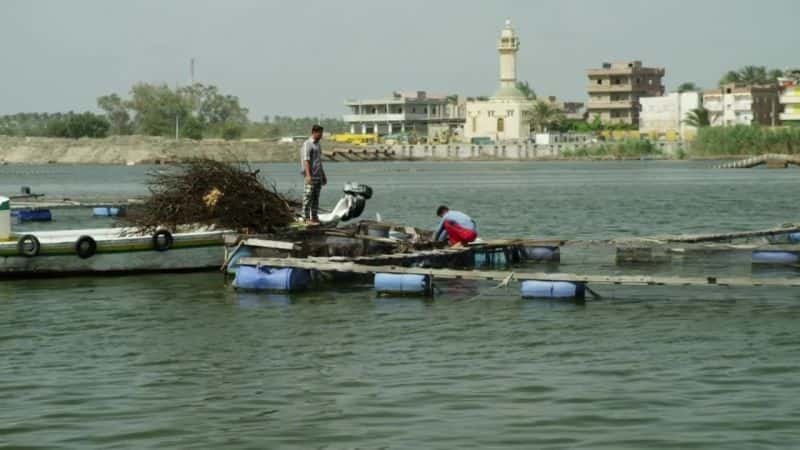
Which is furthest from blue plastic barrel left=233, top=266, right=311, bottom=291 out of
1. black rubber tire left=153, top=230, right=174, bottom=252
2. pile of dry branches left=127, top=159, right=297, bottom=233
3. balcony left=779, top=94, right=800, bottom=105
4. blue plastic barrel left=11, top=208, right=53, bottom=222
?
balcony left=779, top=94, right=800, bottom=105

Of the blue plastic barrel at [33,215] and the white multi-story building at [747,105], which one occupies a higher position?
the white multi-story building at [747,105]

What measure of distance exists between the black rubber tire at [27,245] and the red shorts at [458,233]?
730 cm

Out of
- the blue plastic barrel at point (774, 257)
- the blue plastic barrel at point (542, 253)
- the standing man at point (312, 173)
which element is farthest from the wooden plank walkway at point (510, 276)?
the blue plastic barrel at point (774, 257)

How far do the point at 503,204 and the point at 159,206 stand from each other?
3764 cm

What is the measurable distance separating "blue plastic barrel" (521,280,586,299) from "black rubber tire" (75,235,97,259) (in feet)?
26.8

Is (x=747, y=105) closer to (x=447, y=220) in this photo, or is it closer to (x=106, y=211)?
(x=106, y=211)

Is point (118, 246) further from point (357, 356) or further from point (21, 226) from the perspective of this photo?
point (21, 226)

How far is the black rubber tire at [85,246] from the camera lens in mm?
25531

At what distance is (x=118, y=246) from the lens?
26.0 metres

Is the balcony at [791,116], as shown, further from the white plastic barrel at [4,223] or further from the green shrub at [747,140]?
the white plastic barrel at [4,223]

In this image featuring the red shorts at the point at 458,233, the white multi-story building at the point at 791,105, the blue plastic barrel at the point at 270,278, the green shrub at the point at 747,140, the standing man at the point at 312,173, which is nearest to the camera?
the blue plastic barrel at the point at 270,278

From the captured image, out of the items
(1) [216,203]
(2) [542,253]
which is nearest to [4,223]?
(1) [216,203]

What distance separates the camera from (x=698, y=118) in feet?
614

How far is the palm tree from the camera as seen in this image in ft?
611
